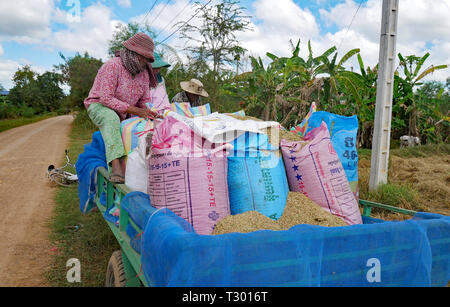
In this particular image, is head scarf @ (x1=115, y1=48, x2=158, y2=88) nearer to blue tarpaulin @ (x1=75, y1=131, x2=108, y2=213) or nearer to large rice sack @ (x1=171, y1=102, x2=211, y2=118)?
large rice sack @ (x1=171, y1=102, x2=211, y2=118)

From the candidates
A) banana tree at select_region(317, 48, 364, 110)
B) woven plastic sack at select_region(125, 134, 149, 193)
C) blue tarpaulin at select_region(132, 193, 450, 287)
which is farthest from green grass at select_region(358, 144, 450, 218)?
woven plastic sack at select_region(125, 134, 149, 193)

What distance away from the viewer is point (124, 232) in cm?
206

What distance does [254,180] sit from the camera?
2.01 meters

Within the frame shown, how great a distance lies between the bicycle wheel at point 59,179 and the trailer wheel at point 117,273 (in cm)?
490

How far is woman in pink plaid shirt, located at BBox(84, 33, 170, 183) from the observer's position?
287cm

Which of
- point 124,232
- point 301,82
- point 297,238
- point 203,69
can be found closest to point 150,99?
point 124,232

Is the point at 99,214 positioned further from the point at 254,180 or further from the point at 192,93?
the point at 254,180

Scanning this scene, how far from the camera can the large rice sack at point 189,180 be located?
1.82 metres

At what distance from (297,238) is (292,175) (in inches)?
A: 38.1

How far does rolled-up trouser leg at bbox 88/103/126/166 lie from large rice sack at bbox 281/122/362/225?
133cm

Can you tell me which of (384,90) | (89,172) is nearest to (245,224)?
(89,172)

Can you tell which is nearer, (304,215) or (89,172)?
(304,215)

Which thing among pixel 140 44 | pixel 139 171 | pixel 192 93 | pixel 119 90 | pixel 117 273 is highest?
pixel 140 44

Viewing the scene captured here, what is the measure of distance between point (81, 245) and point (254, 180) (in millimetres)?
2551
